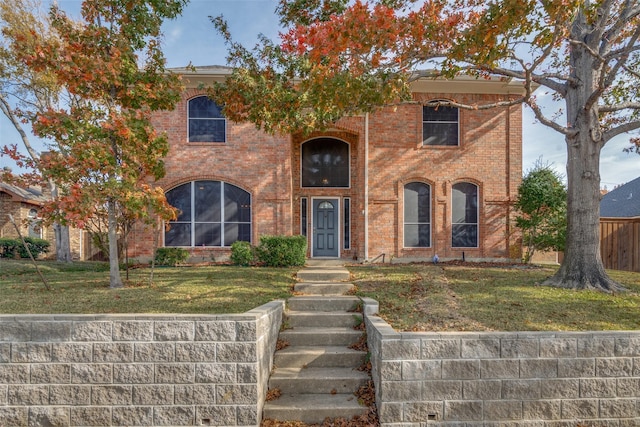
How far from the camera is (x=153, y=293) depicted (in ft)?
18.4

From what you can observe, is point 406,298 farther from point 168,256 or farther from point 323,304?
point 168,256

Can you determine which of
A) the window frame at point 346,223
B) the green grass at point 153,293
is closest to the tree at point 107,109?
the green grass at point 153,293

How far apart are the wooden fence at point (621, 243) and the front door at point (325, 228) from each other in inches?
328

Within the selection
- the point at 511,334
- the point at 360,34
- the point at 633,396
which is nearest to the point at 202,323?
the point at 511,334

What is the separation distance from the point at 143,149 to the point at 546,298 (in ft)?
23.9

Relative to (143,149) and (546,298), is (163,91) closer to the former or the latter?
(143,149)

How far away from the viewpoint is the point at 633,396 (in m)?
3.67

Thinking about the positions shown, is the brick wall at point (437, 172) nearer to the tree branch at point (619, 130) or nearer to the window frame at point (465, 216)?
the window frame at point (465, 216)

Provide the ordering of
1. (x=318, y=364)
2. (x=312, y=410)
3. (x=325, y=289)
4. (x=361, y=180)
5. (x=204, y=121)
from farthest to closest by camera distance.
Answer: (x=361, y=180) < (x=204, y=121) < (x=325, y=289) < (x=318, y=364) < (x=312, y=410)

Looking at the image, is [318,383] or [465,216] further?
[465,216]

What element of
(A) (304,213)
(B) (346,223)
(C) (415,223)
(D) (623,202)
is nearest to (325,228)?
(B) (346,223)

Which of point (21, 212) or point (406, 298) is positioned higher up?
point (21, 212)

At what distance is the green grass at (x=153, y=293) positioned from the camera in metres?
4.66

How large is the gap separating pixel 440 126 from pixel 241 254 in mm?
7848
